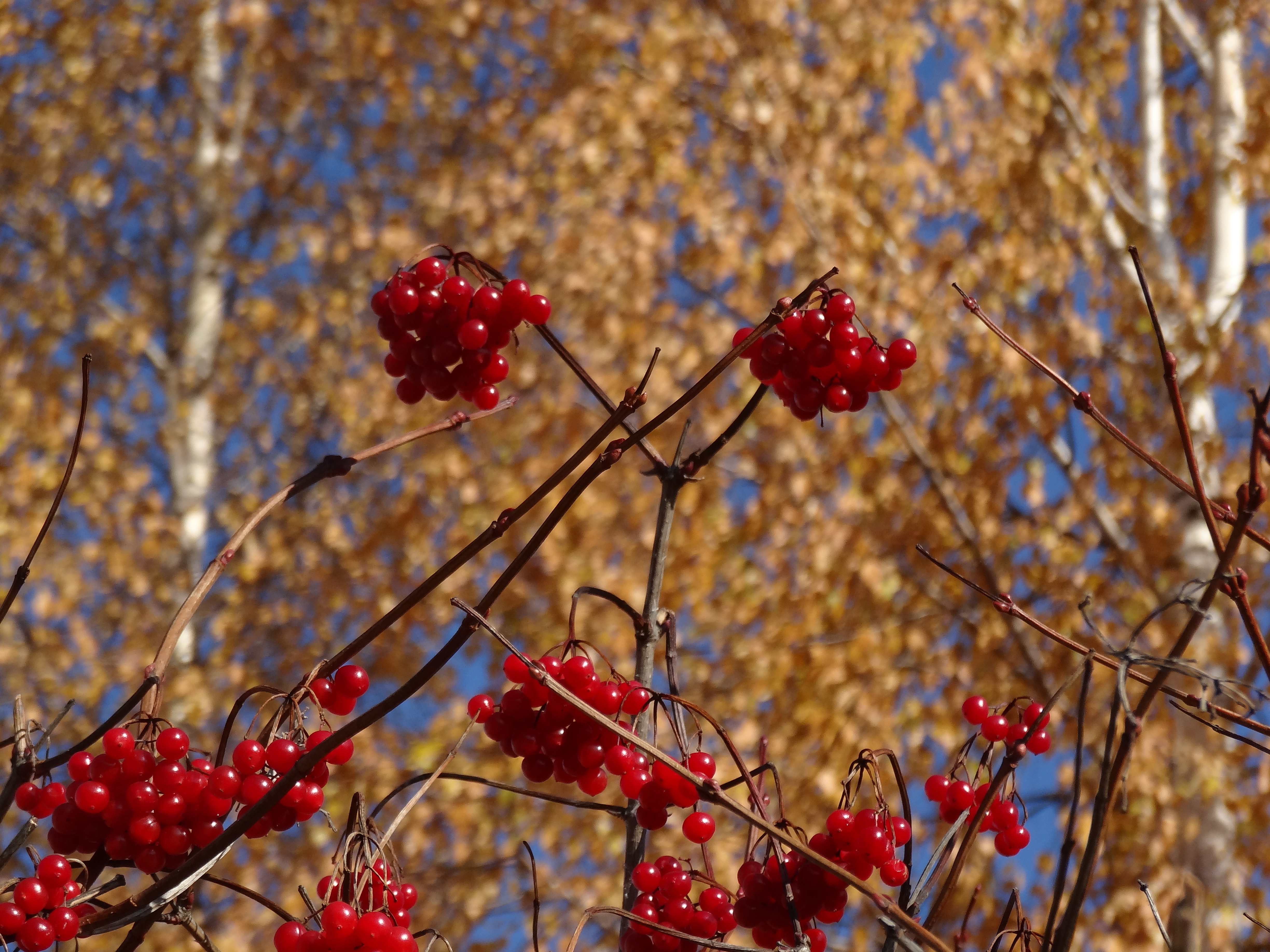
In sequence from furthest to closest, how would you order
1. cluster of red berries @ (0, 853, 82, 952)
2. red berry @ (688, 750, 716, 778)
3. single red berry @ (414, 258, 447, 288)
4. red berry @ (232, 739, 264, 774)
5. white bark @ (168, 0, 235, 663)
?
white bark @ (168, 0, 235, 663)
single red berry @ (414, 258, 447, 288)
red berry @ (688, 750, 716, 778)
red berry @ (232, 739, 264, 774)
cluster of red berries @ (0, 853, 82, 952)

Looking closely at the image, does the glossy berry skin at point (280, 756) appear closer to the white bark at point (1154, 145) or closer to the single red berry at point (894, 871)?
the single red berry at point (894, 871)

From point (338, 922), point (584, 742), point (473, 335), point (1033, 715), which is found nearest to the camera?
point (338, 922)

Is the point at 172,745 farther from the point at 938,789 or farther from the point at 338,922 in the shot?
the point at 938,789

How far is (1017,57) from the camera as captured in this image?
4.83 metres

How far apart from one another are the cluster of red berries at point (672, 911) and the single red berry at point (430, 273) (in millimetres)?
513

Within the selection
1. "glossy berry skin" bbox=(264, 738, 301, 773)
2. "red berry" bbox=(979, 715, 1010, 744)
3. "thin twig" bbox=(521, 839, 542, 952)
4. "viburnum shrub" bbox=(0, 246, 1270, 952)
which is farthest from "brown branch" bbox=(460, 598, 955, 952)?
"red berry" bbox=(979, 715, 1010, 744)

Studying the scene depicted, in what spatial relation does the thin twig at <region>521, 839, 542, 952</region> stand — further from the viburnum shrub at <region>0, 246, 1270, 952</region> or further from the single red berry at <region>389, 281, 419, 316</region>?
the single red berry at <region>389, 281, 419, 316</region>

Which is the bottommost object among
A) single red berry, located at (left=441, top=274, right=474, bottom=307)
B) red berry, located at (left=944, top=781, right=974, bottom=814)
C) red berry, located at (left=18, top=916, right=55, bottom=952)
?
red berry, located at (left=18, top=916, right=55, bottom=952)

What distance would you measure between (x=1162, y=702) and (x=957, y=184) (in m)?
2.55

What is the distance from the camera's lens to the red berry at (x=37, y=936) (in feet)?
2.08

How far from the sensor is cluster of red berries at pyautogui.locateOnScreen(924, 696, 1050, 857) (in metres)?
→ 0.88

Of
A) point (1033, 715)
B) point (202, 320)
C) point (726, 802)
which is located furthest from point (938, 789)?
point (202, 320)

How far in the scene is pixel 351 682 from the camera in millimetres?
820

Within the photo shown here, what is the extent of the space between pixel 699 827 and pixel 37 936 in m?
0.40
